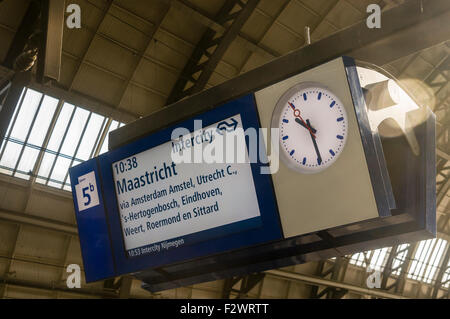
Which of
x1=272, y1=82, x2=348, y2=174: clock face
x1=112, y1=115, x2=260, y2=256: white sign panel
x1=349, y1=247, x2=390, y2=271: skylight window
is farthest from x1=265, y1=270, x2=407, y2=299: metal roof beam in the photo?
x1=272, y1=82, x2=348, y2=174: clock face

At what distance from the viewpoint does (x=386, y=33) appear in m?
4.53

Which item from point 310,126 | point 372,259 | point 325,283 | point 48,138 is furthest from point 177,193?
point 372,259

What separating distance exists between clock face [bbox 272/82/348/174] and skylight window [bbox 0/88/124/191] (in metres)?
14.3

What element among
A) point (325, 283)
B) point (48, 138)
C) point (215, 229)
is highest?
point (48, 138)

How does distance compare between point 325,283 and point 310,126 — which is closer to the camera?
point 310,126

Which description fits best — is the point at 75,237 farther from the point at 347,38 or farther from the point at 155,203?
the point at 347,38

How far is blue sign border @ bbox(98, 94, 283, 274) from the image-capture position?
502 centimetres

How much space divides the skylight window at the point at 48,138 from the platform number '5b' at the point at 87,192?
11685mm

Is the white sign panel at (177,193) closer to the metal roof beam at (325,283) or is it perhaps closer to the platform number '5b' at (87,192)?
the platform number '5b' at (87,192)

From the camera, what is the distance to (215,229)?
17.7ft

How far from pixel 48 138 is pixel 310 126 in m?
15.1

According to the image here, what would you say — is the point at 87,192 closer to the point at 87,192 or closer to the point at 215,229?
the point at 87,192

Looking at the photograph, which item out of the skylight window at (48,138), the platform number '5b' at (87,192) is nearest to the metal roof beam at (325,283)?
the skylight window at (48,138)
